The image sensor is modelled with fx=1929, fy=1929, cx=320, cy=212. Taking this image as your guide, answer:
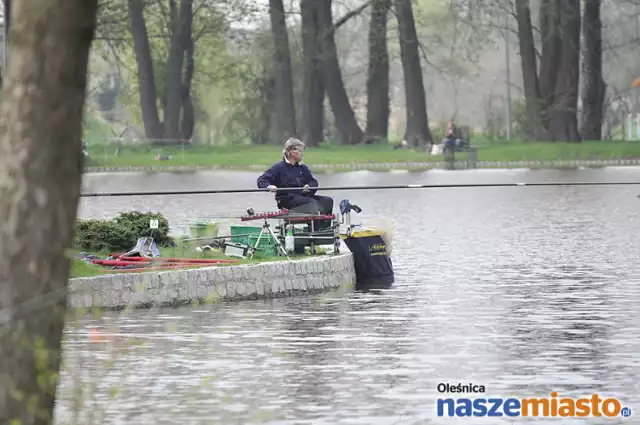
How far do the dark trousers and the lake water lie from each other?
1.15 m

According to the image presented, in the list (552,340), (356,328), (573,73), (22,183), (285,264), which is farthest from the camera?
(573,73)

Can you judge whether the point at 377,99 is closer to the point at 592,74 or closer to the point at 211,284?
the point at 592,74

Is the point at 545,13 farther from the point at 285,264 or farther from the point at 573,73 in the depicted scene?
the point at 285,264

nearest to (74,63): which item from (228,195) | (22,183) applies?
(22,183)

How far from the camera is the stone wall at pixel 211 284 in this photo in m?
17.7

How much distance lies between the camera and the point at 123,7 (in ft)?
229

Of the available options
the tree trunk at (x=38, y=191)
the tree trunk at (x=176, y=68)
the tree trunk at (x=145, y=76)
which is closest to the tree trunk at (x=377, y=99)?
the tree trunk at (x=176, y=68)

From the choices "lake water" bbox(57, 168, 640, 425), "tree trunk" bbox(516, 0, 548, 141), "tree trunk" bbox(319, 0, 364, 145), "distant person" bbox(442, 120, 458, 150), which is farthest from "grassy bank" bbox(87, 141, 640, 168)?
"lake water" bbox(57, 168, 640, 425)

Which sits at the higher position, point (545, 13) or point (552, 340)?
point (545, 13)

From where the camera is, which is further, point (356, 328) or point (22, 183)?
point (356, 328)

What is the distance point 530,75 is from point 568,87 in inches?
71.0

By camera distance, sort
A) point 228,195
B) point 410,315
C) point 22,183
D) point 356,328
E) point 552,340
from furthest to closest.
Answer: point 228,195, point 410,315, point 356,328, point 552,340, point 22,183

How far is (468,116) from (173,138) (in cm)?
5497

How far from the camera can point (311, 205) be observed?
67.5 ft
